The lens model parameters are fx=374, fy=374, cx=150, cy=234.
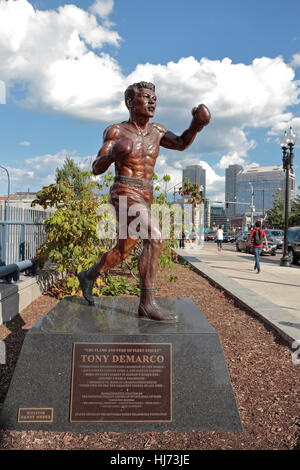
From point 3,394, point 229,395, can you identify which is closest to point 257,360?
point 229,395

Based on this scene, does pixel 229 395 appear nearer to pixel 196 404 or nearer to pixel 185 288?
pixel 196 404

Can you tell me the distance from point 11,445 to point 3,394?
32.0 inches

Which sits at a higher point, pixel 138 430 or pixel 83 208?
pixel 83 208

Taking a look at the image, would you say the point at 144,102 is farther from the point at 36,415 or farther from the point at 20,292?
the point at 20,292

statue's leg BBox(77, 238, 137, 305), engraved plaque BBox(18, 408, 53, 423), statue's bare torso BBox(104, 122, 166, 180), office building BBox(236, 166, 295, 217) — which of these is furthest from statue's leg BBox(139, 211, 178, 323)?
office building BBox(236, 166, 295, 217)

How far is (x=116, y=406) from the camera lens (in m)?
2.86

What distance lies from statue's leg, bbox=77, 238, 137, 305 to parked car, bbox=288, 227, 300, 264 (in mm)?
13573

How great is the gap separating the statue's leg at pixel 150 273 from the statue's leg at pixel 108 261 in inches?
9.5

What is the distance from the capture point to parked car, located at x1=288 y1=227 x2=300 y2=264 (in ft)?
52.1

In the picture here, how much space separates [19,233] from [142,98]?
14.9 ft

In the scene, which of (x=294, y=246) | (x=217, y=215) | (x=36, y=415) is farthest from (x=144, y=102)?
(x=217, y=215)

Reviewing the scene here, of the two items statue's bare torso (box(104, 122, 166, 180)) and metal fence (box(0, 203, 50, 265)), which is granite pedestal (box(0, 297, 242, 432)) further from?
metal fence (box(0, 203, 50, 265))

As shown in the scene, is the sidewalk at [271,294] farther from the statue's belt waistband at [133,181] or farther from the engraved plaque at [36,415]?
the engraved plaque at [36,415]

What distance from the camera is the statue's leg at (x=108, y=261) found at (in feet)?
12.2
